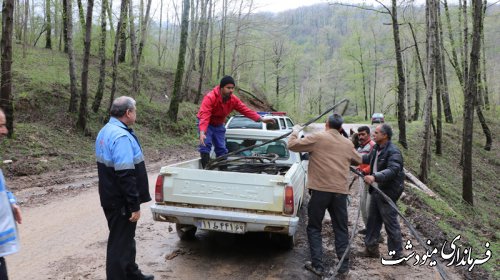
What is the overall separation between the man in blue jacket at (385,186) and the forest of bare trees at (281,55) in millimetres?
7784

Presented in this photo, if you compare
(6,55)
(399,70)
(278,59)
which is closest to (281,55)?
(278,59)

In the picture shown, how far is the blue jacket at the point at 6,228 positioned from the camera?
9.45 ft

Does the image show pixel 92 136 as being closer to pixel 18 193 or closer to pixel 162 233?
pixel 18 193

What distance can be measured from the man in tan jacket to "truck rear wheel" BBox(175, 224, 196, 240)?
6.30 ft

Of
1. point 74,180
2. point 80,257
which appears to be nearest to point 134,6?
point 74,180

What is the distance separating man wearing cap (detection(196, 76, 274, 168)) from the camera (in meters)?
6.11

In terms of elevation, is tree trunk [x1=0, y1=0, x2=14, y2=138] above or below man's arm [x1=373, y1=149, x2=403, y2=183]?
above

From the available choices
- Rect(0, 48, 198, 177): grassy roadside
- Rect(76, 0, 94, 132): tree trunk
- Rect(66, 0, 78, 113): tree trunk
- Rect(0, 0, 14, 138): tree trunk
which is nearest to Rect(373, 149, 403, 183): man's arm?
Rect(0, 48, 198, 177): grassy roadside

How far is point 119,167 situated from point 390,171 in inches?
137

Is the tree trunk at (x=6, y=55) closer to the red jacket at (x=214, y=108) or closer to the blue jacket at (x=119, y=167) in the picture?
the red jacket at (x=214, y=108)

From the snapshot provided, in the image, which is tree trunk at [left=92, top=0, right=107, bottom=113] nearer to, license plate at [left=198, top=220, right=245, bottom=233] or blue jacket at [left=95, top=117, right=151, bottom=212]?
license plate at [left=198, top=220, right=245, bottom=233]

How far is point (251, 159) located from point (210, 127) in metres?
0.99

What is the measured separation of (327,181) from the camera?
4945mm

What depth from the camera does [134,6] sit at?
2173 centimetres
